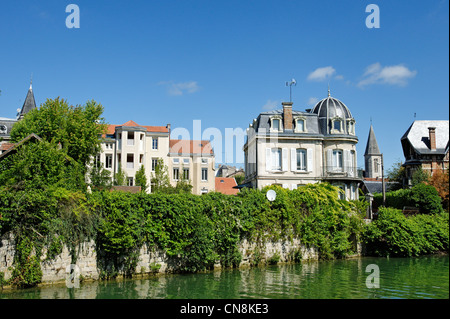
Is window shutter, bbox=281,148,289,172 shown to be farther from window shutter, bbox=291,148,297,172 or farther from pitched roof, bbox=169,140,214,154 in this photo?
pitched roof, bbox=169,140,214,154

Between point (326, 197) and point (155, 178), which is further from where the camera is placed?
point (155, 178)

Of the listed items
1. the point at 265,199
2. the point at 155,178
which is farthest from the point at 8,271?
the point at 155,178

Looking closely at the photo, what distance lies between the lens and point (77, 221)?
16016mm

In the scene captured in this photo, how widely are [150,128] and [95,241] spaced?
105 ft

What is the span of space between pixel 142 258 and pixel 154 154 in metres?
29.4

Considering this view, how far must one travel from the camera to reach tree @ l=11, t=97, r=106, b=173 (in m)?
28.1

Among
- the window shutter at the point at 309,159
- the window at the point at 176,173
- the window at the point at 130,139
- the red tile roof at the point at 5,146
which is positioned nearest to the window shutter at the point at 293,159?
the window shutter at the point at 309,159

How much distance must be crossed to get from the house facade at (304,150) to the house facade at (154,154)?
13883 millimetres

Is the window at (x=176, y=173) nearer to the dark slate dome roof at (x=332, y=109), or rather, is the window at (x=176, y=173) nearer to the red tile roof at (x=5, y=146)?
the dark slate dome roof at (x=332, y=109)

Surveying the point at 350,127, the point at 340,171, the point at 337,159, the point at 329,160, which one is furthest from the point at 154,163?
the point at 350,127

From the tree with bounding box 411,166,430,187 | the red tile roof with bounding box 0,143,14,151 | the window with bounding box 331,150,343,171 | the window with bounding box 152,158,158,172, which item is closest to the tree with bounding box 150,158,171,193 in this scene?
the window with bounding box 152,158,158,172

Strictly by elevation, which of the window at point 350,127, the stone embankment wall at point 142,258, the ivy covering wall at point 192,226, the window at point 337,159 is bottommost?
the stone embankment wall at point 142,258

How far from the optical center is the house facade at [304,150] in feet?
104
